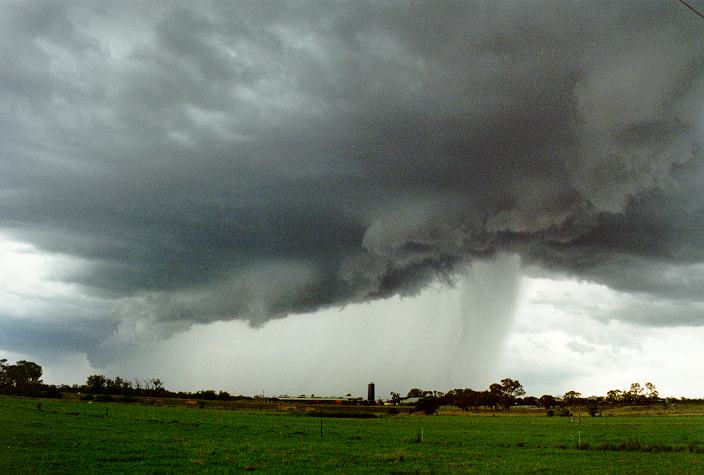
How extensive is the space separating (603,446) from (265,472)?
4073cm

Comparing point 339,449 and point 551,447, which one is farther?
point 551,447

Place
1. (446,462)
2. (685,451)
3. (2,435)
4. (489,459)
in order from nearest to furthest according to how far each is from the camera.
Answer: (446,462) < (489,459) < (2,435) < (685,451)

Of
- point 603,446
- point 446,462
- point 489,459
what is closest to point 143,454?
point 446,462

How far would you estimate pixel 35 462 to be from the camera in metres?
36.4

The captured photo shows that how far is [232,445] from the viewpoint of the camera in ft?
178

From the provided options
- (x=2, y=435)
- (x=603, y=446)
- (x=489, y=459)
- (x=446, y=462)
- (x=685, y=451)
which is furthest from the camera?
(x=603, y=446)

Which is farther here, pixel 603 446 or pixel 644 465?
pixel 603 446

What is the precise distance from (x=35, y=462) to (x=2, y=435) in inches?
819

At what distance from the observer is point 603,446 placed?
6131 centimetres

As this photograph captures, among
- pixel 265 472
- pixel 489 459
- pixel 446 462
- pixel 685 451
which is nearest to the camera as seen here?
pixel 265 472

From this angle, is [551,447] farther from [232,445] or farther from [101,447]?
[101,447]

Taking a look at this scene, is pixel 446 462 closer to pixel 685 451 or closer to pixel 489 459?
pixel 489 459

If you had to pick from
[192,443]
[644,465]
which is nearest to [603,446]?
[644,465]

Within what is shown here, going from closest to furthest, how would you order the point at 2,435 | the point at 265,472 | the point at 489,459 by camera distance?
the point at 265,472, the point at 489,459, the point at 2,435
